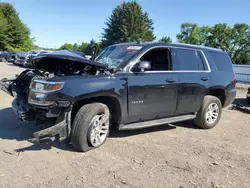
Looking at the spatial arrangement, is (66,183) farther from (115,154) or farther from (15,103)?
(15,103)

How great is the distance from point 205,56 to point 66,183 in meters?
4.38

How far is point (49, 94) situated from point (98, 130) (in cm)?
108

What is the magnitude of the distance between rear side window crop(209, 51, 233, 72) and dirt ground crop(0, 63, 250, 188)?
5.68ft

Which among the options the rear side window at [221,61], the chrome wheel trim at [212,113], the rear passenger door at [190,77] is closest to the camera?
the rear passenger door at [190,77]

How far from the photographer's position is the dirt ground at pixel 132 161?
3680 millimetres

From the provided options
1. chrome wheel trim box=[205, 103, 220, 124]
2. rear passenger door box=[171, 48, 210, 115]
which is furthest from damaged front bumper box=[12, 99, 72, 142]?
chrome wheel trim box=[205, 103, 220, 124]

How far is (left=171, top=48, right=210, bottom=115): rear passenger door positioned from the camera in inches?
225

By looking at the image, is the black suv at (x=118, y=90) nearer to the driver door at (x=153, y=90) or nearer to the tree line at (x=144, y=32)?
the driver door at (x=153, y=90)

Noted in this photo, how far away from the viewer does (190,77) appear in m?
5.87

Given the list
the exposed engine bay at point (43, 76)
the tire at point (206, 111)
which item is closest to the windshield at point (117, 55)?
the exposed engine bay at point (43, 76)

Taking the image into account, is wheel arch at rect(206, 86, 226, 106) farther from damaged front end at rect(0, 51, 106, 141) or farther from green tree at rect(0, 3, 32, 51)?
green tree at rect(0, 3, 32, 51)

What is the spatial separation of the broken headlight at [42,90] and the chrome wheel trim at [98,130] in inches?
→ 32.4

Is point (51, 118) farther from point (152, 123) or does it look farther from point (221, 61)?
point (221, 61)

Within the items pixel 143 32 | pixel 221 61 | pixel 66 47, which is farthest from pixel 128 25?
pixel 221 61
